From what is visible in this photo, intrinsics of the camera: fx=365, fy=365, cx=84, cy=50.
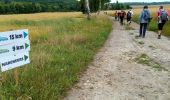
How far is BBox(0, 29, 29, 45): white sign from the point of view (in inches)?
250

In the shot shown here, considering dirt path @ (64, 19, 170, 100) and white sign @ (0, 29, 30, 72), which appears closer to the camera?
white sign @ (0, 29, 30, 72)

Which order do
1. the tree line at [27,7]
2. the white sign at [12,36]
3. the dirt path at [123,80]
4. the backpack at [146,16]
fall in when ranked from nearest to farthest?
1. the white sign at [12,36]
2. the dirt path at [123,80]
3. the backpack at [146,16]
4. the tree line at [27,7]

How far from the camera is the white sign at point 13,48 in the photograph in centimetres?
636

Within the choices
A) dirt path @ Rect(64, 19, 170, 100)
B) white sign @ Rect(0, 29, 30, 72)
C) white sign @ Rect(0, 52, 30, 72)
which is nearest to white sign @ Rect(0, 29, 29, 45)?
white sign @ Rect(0, 29, 30, 72)

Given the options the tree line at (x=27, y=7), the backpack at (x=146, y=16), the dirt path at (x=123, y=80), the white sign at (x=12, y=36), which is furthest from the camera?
the tree line at (x=27, y=7)

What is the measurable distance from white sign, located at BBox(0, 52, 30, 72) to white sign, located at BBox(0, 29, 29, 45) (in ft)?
0.95

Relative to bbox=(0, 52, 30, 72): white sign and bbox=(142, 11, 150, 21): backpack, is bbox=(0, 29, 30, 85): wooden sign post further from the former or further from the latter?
bbox=(142, 11, 150, 21): backpack

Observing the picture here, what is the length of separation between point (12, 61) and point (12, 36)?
454 mm

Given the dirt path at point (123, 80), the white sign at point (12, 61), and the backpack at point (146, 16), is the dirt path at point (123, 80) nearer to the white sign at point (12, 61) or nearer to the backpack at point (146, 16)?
the white sign at point (12, 61)

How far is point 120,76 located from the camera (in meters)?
9.21

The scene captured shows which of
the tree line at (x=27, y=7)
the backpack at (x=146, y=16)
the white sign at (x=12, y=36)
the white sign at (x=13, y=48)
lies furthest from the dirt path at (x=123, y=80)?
the tree line at (x=27, y=7)

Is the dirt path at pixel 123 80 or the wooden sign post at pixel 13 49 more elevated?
the wooden sign post at pixel 13 49

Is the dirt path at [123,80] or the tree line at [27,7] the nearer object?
the dirt path at [123,80]

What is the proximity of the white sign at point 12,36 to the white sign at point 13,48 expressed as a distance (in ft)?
0.24
